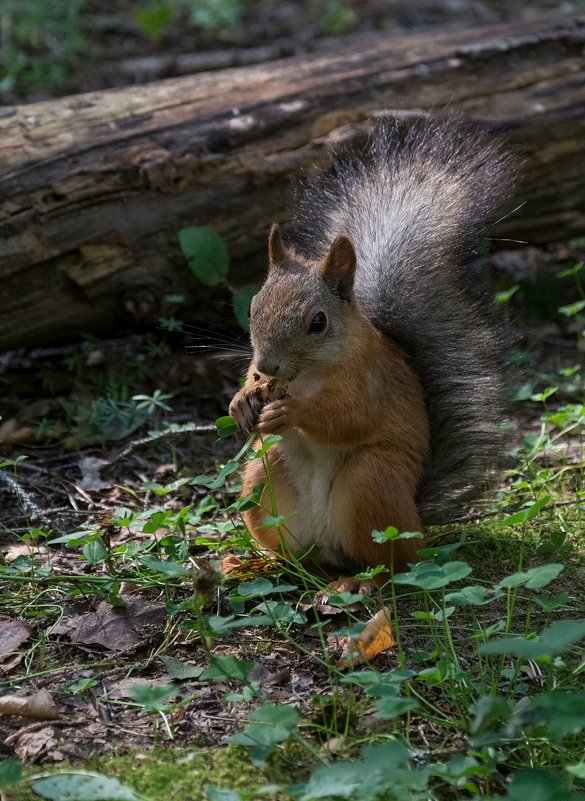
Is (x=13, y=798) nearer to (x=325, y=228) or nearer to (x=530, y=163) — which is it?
(x=325, y=228)

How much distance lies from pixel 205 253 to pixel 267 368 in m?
1.46

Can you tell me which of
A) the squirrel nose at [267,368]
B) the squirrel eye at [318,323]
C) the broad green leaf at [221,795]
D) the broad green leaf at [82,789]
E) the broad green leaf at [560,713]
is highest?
the squirrel eye at [318,323]

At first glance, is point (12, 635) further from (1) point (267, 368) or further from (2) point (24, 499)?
(1) point (267, 368)

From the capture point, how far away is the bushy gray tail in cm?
311

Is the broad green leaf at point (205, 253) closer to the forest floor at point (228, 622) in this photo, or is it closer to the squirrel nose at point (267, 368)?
the forest floor at point (228, 622)

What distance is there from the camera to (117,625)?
8.71 ft

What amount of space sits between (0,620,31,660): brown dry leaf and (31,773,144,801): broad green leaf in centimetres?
67

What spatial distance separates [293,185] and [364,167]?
473 mm

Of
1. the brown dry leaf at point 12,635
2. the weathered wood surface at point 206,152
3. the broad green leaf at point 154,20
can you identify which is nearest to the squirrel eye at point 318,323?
the brown dry leaf at point 12,635

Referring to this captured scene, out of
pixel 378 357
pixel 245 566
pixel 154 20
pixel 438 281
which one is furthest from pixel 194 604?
pixel 154 20

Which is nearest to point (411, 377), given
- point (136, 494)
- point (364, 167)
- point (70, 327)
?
point (364, 167)

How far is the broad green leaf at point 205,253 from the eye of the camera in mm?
4059

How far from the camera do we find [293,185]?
12.9 ft

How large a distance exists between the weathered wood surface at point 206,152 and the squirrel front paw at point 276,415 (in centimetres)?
A: 151
